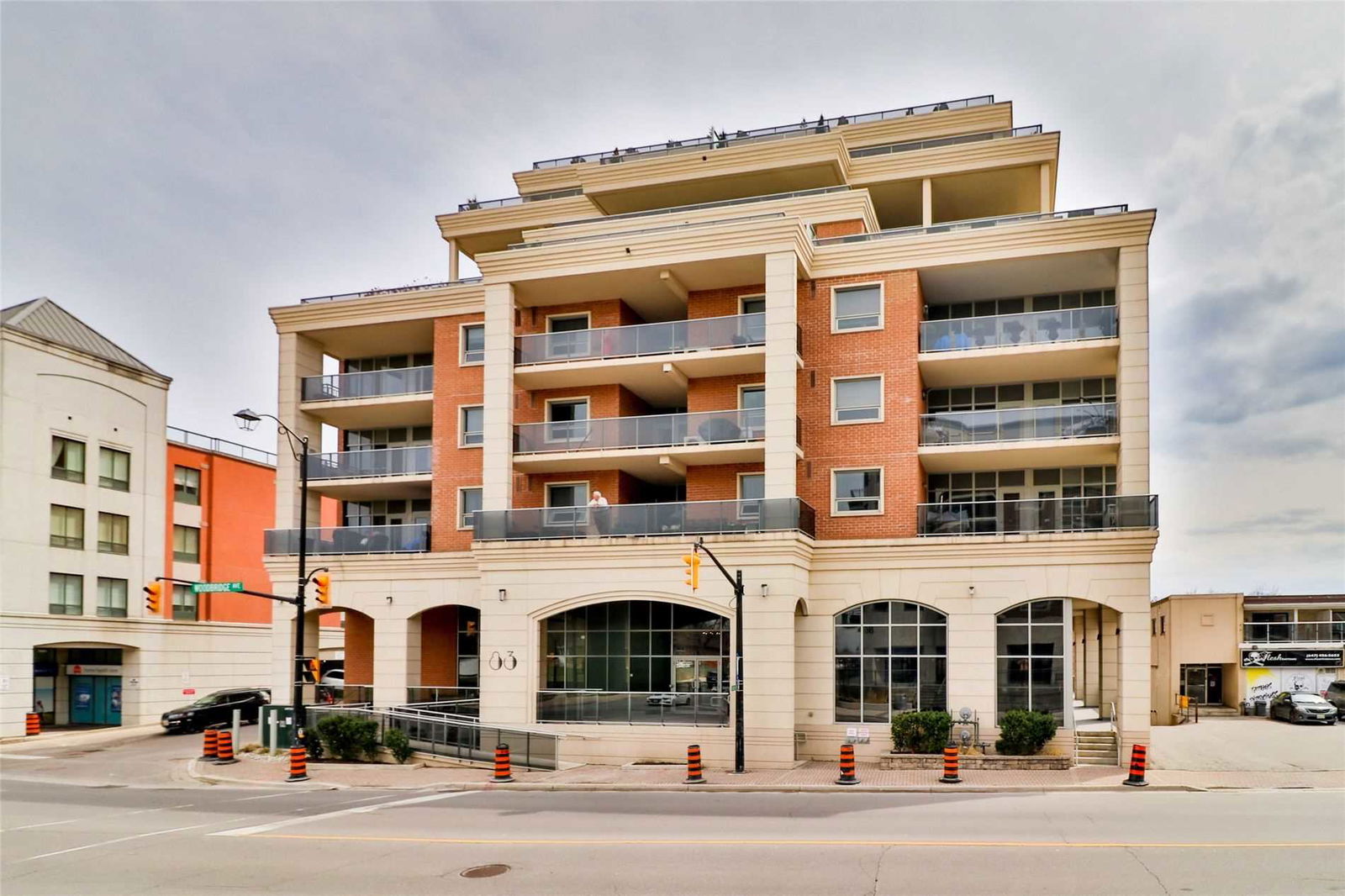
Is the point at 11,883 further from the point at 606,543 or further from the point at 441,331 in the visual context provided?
the point at 441,331

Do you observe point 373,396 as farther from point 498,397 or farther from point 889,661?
point 889,661

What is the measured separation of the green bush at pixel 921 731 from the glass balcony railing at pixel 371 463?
58.9 ft

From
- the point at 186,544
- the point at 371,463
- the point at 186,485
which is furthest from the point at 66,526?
the point at 371,463

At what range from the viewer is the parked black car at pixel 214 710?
42375 mm

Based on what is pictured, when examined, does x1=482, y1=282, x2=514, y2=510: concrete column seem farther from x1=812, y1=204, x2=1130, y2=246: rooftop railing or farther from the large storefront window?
x1=812, y1=204, x2=1130, y2=246: rooftop railing

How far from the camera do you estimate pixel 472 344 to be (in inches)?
1455

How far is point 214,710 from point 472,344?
61.7 ft

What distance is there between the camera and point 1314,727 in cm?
4281

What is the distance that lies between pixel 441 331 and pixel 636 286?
7702mm

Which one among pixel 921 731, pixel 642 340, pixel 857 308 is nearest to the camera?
pixel 921 731

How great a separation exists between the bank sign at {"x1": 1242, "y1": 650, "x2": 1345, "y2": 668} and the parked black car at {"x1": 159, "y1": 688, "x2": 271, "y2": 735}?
45229 mm

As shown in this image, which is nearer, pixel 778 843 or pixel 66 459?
pixel 778 843

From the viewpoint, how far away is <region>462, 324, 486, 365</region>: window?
36781 millimetres

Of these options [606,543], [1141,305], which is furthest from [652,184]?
[1141,305]
